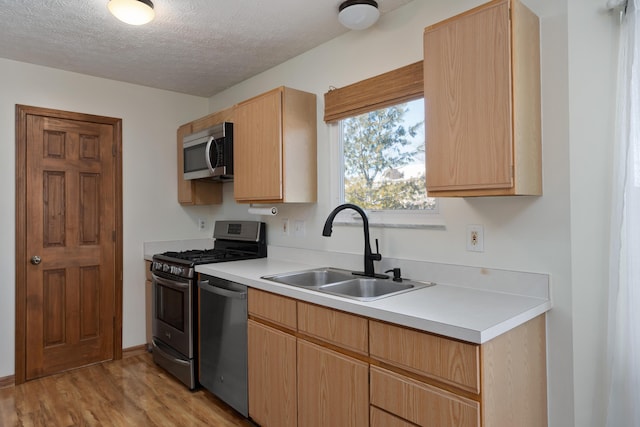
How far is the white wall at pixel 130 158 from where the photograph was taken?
2896mm

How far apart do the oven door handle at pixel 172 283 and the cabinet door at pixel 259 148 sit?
696 mm

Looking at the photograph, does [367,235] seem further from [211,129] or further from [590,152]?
[211,129]

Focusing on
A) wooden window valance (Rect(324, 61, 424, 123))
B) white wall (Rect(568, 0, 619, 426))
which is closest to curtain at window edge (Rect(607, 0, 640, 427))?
white wall (Rect(568, 0, 619, 426))

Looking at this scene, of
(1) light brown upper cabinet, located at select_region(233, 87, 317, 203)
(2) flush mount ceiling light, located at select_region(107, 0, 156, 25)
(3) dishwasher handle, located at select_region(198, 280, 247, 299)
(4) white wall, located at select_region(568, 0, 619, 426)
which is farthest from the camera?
(1) light brown upper cabinet, located at select_region(233, 87, 317, 203)

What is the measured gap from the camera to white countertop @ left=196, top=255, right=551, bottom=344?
4.39 feet

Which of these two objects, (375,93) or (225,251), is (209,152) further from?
(375,93)

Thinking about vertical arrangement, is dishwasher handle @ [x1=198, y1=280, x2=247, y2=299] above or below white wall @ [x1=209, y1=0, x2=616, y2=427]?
below

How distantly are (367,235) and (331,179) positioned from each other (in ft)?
1.89

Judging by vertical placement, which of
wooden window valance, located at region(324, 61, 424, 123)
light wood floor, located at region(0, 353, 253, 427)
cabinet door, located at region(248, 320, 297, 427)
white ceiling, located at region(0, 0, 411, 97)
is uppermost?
white ceiling, located at region(0, 0, 411, 97)

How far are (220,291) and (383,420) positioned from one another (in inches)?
50.1

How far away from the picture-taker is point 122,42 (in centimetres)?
→ 264

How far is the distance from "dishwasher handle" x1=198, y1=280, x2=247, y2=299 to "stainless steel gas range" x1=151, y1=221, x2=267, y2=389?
0.11 m

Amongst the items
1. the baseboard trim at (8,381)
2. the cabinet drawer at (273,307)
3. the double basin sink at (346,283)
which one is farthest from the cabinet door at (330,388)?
the baseboard trim at (8,381)

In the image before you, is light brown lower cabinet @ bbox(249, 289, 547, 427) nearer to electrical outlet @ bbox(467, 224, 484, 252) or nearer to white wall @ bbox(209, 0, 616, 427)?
white wall @ bbox(209, 0, 616, 427)
